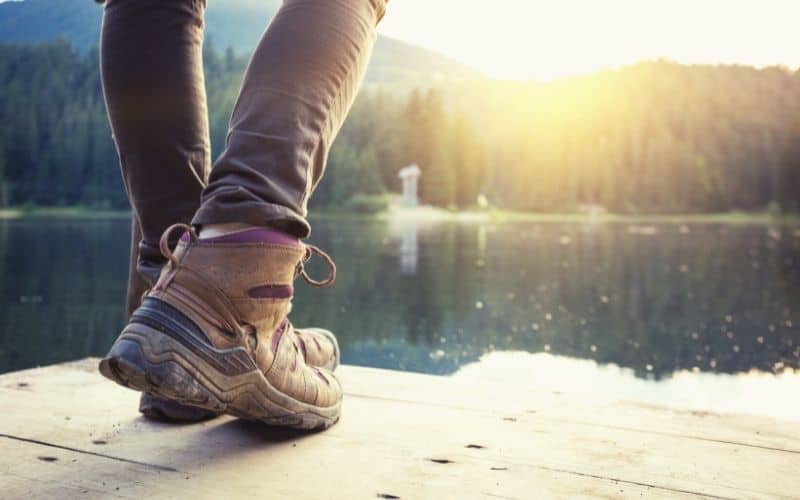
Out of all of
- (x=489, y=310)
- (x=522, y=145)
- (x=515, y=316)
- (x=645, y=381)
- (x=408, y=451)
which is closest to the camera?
(x=408, y=451)

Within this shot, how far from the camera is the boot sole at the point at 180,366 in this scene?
559mm

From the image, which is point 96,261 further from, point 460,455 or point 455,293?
point 460,455

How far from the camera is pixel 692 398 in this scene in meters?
2.70

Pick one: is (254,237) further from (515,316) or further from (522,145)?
(522,145)

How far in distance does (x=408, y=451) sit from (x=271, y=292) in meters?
0.21

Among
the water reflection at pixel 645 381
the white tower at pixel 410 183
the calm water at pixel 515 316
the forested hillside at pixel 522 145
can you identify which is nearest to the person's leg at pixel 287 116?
the calm water at pixel 515 316

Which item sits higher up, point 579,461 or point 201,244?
point 201,244

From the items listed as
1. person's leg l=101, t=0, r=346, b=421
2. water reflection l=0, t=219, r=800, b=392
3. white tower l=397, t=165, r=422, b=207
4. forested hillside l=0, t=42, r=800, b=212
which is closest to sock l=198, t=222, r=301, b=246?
person's leg l=101, t=0, r=346, b=421

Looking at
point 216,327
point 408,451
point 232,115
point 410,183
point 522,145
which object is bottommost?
point 408,451

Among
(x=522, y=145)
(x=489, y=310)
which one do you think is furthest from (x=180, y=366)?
(x=522, y=145)

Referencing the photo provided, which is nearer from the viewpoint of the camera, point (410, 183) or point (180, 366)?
point (180, 366)

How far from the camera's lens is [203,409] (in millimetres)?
751

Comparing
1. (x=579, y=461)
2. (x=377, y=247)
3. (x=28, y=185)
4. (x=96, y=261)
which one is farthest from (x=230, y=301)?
(x=28, y=185)

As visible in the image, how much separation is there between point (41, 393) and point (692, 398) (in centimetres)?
237
